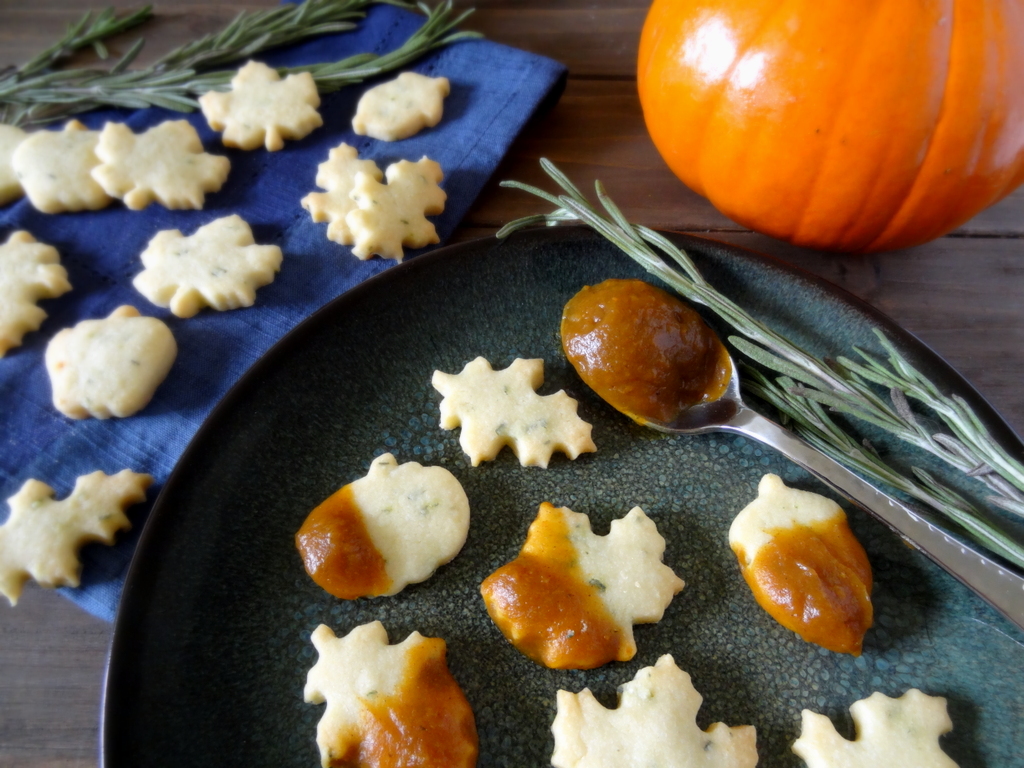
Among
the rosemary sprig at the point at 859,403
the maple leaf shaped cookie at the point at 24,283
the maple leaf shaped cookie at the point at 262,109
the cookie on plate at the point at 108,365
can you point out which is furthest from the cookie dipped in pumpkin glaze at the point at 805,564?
the maple leaf shaped cookie at the point at 24,283

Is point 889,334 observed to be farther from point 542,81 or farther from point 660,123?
point 542,81

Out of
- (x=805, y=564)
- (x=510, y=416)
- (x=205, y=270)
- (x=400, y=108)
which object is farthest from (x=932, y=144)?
(x=205, y=270)

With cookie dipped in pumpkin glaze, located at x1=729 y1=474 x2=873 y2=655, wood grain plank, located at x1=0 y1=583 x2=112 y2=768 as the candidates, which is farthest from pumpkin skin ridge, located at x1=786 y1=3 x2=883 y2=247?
wood grain plank, located at x1=0 y1=583 x2=112 y2=768

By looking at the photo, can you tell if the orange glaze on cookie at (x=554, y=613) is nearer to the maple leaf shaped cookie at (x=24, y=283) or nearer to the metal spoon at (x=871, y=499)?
the metal spoon at (x=871, y=499)

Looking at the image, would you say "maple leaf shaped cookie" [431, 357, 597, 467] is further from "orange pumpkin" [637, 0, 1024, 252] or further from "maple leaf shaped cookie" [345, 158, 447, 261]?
"orange pumpkin" [637, 0, 1024, 252]

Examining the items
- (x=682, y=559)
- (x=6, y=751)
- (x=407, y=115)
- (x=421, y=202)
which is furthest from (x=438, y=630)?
(x=407, y=115)

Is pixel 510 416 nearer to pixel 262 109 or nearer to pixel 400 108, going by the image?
pixel 400 108
